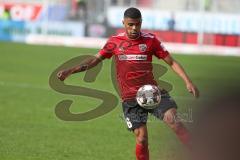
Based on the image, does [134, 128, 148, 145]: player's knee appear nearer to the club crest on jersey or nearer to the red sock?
the red sock

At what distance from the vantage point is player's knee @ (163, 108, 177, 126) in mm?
8079

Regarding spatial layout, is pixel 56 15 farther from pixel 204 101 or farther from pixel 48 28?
pixel 204 101

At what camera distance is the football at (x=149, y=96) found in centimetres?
813

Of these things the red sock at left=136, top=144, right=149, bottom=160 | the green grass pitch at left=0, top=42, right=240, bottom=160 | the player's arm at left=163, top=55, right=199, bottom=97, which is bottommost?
the green grass pitch at left=0, top=42, right=240, bottom=160

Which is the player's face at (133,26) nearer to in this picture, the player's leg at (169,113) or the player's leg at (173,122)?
the player's leg at (169,113)

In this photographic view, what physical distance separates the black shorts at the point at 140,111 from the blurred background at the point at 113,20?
89.2ft

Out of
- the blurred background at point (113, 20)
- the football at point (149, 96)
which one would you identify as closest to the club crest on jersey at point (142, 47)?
the football at point (149, 96)

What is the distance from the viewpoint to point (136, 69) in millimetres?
8375

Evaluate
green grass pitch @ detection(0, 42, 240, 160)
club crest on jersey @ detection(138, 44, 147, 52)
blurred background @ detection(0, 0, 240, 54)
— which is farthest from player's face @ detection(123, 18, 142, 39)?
blurred background @ detection(0, 0, 240, 54)

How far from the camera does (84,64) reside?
27.8 feet

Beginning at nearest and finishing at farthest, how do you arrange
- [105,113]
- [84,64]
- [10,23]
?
[84,64] < [105,113] < [10,23]

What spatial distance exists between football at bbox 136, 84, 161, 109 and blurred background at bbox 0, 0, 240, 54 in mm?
27337

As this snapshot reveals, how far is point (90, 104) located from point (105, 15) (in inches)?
934

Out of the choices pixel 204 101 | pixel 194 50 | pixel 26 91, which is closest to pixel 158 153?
pixel 204 101
